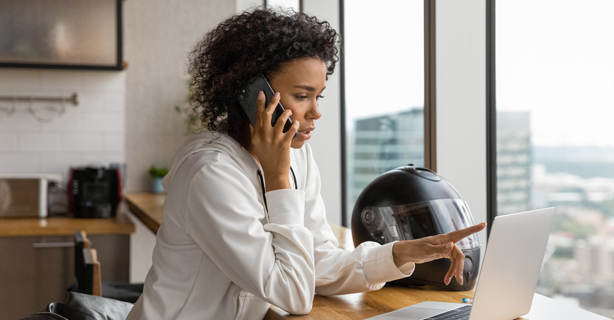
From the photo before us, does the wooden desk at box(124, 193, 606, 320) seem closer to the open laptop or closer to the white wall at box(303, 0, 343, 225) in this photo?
the open laptop

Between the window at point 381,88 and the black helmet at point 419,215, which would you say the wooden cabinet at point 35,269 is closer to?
the window at point 381,88

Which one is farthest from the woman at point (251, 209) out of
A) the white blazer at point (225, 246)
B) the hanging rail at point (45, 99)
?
the hanging rail at point (45, 99)

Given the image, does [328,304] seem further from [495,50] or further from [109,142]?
[109,142]

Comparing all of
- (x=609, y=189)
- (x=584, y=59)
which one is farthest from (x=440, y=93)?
(x=609, y=189)

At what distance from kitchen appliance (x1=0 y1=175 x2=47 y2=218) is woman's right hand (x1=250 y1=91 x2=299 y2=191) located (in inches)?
92.7

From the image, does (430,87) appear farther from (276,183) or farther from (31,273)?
(31,273)

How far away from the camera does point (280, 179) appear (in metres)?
1.03

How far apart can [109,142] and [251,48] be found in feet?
8.89

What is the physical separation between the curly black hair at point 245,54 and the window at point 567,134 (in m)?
0.64

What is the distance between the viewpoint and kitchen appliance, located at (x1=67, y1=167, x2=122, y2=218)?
9.82 ft

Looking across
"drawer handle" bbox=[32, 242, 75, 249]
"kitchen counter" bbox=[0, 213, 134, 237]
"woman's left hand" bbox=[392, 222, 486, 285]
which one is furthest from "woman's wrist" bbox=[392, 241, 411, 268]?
"drawer handle" bbox=[32, 242, 75, 249]

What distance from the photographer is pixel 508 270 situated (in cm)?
88

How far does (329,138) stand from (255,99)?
1859 mm

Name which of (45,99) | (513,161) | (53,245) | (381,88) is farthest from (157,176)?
(513,161)
